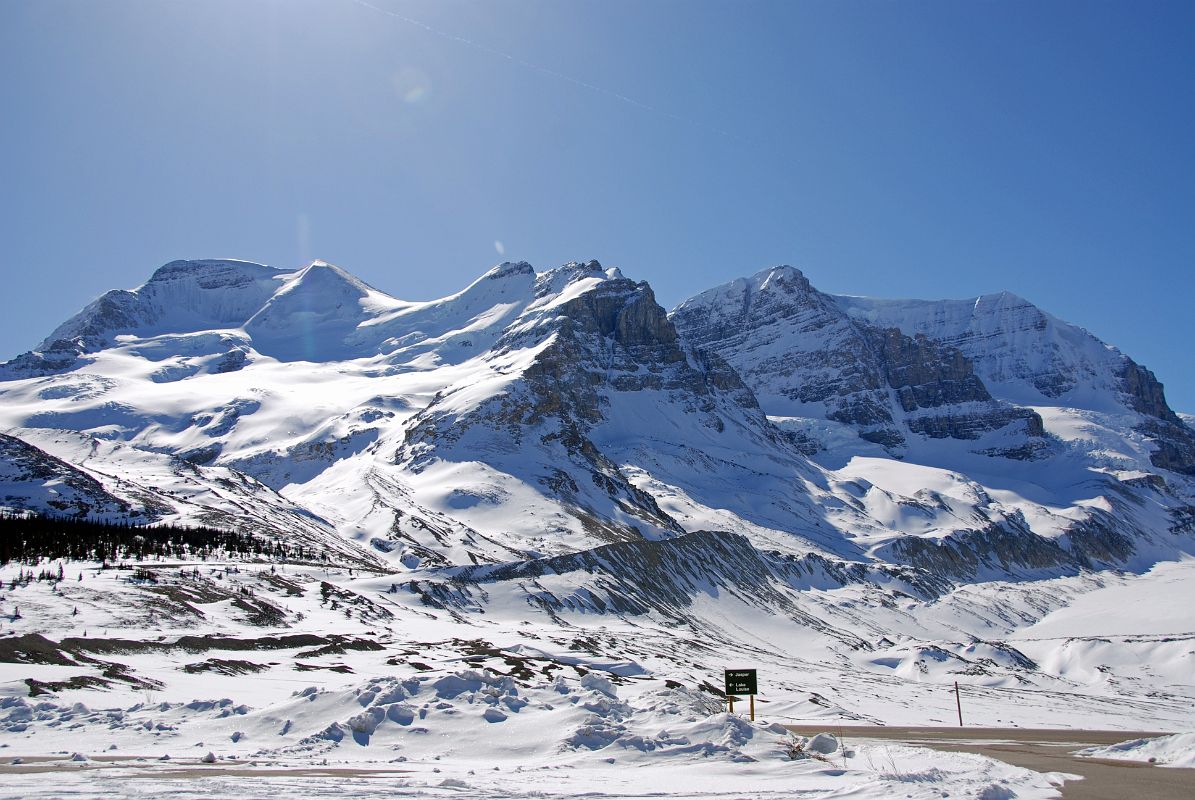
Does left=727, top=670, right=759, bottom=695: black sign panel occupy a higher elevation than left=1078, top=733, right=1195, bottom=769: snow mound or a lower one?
higher

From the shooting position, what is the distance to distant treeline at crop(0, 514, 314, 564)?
69688 millimetres

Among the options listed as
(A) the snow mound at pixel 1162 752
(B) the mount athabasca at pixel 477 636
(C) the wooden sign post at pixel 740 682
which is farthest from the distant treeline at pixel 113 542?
(A) the snow mound at pixel 1162 752

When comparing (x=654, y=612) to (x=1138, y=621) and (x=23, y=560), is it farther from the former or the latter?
(x=1138, y=621)

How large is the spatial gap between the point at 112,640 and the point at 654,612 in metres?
73.1

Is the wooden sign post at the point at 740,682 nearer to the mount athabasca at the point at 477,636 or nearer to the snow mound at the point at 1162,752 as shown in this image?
the mount athabasca at the point at 477,636

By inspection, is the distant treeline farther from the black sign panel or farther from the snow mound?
the snow mound

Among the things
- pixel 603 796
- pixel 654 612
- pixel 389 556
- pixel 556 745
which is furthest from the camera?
pixel 389 556

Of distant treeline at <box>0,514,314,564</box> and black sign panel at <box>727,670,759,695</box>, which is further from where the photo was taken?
distant treeline at <box>0,514,314,564</box>

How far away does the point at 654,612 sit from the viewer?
104 m

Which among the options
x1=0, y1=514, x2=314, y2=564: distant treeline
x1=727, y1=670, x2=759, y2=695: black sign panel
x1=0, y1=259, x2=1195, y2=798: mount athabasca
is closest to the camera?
x1=0, y1=259, x2=1195, y2=798: mount athabasca

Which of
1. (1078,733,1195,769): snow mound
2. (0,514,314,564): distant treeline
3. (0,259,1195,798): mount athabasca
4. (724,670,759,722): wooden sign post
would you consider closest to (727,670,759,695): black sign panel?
(724,670,759,722): wooden sign post

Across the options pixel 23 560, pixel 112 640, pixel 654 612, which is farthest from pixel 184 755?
pixel 654 612

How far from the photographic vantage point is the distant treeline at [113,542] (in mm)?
69688

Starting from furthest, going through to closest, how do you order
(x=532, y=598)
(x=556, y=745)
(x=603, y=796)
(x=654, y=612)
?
(x=654, y=612) < (x=532, y=598) < (x=556, y=745) < (x=603, y=796)
